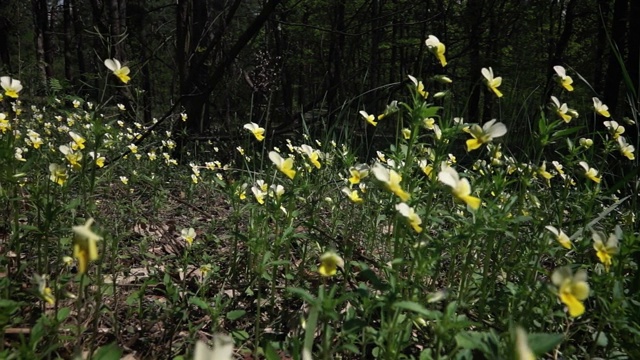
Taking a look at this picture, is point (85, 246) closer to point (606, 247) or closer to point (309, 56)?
point (606, 247)

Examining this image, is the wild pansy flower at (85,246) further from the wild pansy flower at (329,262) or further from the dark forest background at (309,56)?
the dark forest background at (309,56)

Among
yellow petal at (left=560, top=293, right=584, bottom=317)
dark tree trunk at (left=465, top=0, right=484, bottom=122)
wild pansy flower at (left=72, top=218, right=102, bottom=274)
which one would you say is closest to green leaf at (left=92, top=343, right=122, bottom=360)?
wild pansy flower at (left=72, top=218, right=102, bottom=274)

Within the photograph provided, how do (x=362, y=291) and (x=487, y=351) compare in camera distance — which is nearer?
(x=487, y=351)

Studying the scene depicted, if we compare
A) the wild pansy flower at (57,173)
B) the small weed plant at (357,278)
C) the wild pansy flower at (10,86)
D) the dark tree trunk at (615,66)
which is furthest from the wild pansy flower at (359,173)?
the dark tree trunk at (615,66)

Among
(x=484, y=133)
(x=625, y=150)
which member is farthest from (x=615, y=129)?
(x=484, y=133)

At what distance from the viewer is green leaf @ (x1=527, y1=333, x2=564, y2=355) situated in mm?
953

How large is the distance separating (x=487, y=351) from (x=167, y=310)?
3.92 feet

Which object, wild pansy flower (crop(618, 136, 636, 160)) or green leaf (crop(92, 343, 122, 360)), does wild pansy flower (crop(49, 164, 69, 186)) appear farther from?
wild pansy flower (crop(618, 136, 636, 160))

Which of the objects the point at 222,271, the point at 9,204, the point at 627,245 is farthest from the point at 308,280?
the point at 9,204

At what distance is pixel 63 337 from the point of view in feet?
4.38

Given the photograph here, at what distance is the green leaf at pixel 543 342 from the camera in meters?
0.95

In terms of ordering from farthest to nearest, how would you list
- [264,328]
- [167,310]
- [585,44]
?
[585,44]
[264,328]
[167,310]

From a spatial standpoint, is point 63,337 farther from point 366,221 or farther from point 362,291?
point 366,221

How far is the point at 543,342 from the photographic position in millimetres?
975
